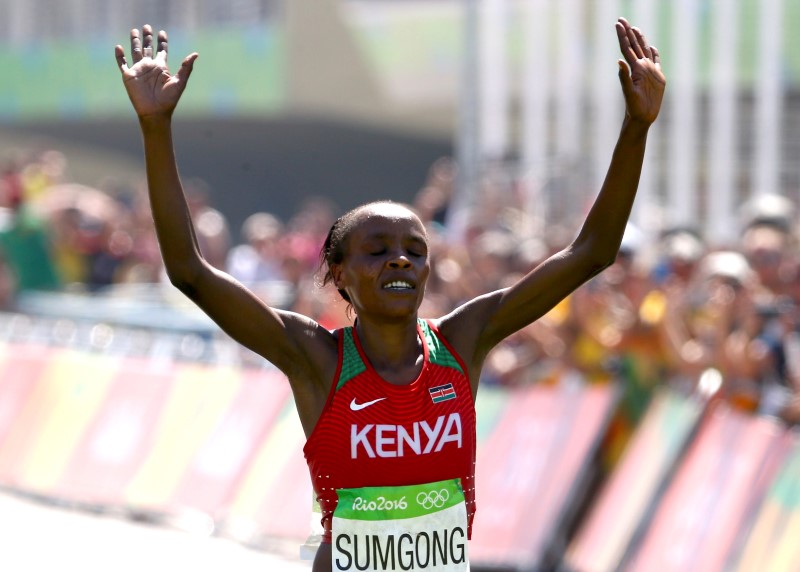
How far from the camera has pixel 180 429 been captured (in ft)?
37.6

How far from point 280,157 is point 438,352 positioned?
26.1m

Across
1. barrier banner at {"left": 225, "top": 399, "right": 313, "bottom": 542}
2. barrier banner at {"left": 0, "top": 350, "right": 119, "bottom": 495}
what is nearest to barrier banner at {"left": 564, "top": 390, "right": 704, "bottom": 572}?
barrier banner at {"left": 225, "top": 399, "right": 313, "bottom": 542}

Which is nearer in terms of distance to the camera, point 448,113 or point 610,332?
point 610,332

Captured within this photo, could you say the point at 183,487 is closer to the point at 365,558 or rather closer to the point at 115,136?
the point at 365,558

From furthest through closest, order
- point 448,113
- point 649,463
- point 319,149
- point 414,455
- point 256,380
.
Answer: point 319,149 → point 448,113 → point 256,380 → point 649,463 → point 414,455

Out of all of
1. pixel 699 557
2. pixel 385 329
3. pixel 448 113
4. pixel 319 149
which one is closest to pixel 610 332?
pixel 699 557

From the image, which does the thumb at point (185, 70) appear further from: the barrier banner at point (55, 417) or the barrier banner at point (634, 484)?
the barrier banner at point (55, 417)

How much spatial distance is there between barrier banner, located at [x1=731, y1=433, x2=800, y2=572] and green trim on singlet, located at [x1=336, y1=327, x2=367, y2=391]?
3.05 metres

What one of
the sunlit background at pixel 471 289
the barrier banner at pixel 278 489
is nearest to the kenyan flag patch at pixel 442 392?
the sunlit background at pixel 471 289

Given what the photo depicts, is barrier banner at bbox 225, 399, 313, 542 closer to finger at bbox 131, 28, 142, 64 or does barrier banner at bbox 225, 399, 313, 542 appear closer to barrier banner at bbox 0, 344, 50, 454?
barrier banner at bbox 0, 344, 50, 454

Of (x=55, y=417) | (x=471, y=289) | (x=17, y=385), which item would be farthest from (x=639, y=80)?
(x=17, y=385)

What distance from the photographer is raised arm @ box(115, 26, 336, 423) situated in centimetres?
395

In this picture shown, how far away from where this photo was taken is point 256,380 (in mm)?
11141

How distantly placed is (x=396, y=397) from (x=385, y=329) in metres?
0.18
